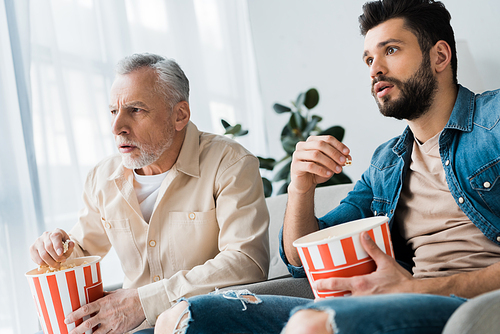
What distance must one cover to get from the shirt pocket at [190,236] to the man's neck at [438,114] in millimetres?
700

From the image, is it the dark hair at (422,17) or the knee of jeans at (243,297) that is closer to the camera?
the knee of jeans at (243,297)

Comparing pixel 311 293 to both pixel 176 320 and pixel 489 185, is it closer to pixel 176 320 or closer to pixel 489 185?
pixel 176 320

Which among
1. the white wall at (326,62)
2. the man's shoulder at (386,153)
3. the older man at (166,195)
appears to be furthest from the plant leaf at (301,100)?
the man's shoulder at (386,153)

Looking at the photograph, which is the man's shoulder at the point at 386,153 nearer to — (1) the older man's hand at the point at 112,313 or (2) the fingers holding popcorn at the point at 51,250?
(1) the older man's hand at the point at 112,313

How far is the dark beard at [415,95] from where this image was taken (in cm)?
119

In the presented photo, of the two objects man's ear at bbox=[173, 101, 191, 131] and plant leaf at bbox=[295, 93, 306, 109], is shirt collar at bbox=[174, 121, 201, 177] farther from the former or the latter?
plant leaf at bbox=[295, 93, 306, 109]

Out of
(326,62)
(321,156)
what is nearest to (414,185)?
(321,156)

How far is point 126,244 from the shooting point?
4.76 feet

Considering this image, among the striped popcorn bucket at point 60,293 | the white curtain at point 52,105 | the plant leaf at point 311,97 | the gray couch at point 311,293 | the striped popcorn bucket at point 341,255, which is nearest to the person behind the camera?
the gray couch at point 311,293

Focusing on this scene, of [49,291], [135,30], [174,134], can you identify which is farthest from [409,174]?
[135,30]

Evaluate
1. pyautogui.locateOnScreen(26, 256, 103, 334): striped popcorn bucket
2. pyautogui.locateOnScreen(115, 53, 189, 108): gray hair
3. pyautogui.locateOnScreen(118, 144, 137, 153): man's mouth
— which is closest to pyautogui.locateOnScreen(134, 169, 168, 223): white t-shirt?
pyautogui.locateOnScreen(118, 144, 137, 153): man's mouth

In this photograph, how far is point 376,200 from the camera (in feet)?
4.26

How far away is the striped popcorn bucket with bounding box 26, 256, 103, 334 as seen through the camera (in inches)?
40.0

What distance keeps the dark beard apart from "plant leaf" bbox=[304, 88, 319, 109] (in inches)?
55.3
